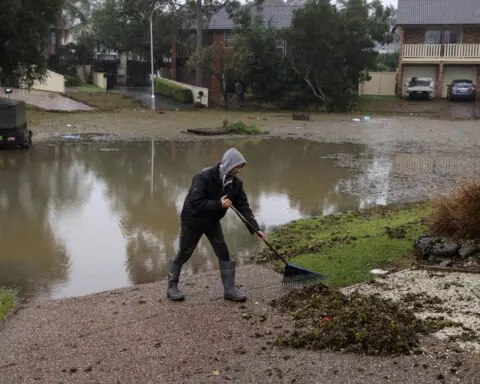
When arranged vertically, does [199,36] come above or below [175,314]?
above

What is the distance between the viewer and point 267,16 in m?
47.5

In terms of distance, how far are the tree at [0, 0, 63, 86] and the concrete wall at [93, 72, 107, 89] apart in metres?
23.1

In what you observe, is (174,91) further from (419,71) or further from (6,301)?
(6,301)

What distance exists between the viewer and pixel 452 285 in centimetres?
634

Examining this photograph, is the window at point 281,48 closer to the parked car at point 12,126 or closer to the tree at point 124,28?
the tree at point 124,28

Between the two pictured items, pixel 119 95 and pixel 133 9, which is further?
pixel 133 9

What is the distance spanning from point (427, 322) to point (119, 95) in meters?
38.8

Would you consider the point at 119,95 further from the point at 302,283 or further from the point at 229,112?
the point at 302,283

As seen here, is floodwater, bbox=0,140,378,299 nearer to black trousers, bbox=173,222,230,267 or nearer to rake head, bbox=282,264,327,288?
black trousers, bbox=173,222,230,267

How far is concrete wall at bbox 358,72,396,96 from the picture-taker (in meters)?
46.1

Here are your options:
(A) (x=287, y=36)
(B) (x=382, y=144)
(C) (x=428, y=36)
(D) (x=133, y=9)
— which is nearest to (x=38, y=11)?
(B) (x=382, y=144)

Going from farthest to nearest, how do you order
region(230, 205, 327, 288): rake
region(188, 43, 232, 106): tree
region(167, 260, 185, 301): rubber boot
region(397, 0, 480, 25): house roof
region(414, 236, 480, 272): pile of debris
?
region(397, 0, 480, 25): house roof, region(188, 43, 232, 106): tree, region(414, 236, 480, 272): pile of debris, region(230, 205, 327, 288): rake, region(167, 260, 185, 301): rubber boot

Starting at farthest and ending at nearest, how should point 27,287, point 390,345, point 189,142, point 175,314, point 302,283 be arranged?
1. point 189,142
2. point 27,287
3. point 302,283
4. point 175,314
5. point 390,345

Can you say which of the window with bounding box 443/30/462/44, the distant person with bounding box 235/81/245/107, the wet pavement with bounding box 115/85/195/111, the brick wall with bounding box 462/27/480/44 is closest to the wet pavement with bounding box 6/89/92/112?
the wet pavement with bounding box 115/85/195/111
